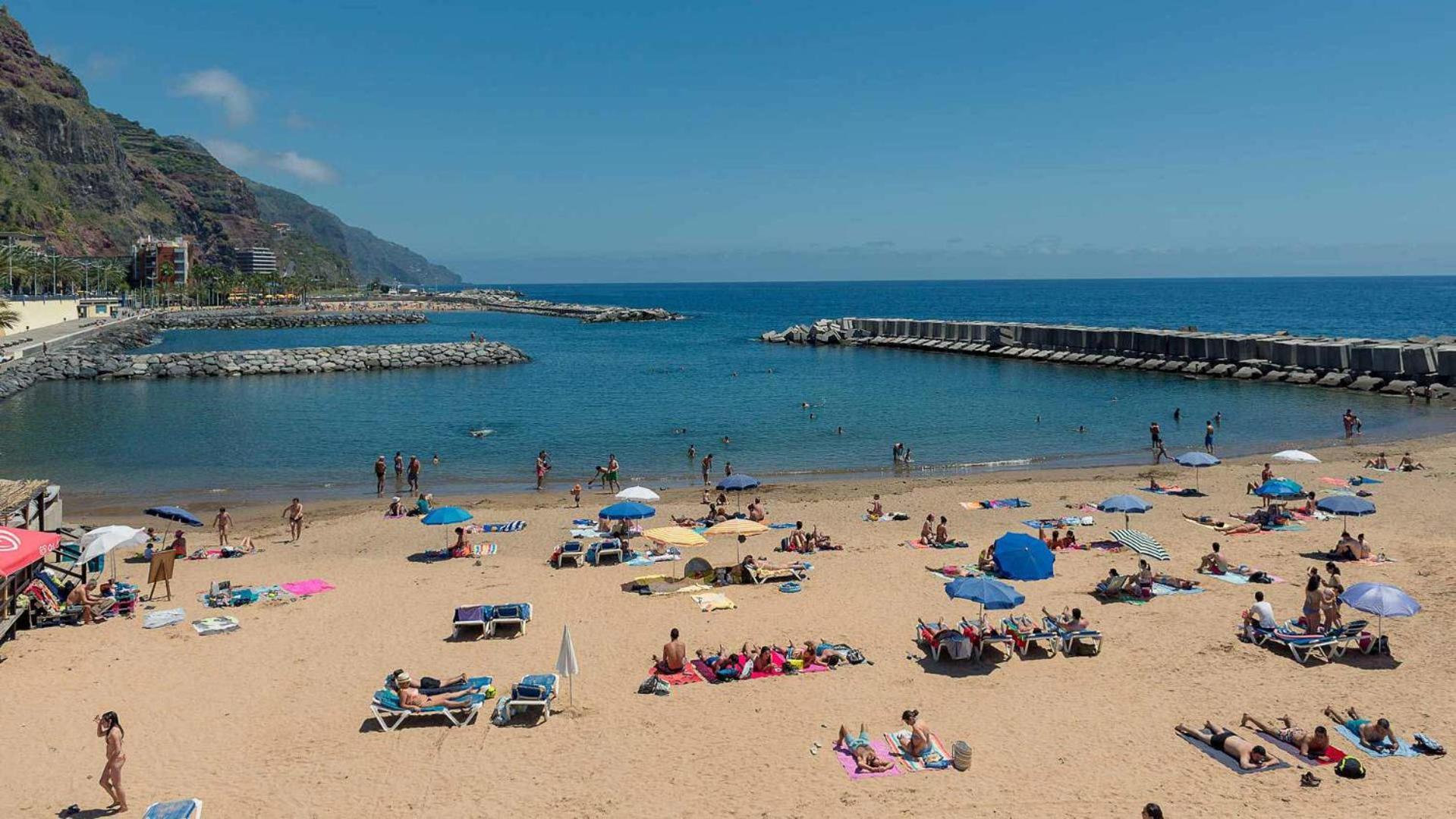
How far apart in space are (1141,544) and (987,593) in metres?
5.84

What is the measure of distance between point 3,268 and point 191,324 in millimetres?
25741

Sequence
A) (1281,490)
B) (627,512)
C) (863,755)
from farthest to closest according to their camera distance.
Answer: (1281,490) → (627,512) → (863,755)

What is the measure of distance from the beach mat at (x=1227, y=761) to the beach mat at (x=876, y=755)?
346cm

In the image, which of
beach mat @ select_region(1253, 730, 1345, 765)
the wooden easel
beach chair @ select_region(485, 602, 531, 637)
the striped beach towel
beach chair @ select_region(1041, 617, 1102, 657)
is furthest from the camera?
the striped beach towel

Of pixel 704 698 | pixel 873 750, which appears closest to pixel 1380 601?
pixel 873 750

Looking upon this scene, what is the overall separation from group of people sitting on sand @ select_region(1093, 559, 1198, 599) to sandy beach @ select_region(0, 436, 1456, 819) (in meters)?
0.50

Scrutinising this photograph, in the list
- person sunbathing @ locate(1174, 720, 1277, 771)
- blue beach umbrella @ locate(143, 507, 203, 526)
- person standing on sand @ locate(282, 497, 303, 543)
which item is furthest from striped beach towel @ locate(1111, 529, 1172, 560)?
blue beach umbrella @ locate(143, 507, 203, 526)

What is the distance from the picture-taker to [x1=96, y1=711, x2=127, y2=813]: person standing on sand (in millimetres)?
9602

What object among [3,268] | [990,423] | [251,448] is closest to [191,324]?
[3,268]

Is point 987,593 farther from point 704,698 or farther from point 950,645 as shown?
point 704,698

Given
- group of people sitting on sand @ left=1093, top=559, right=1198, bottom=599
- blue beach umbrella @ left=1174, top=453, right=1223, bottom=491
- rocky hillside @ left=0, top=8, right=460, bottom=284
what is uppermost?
rocky hillside @ left=0, top=8, right=460, bottom=284

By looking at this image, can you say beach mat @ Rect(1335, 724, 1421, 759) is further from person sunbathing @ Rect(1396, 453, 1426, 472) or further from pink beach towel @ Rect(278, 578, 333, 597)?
person sunbathing @ Rect(1396, 453, 1426, 472)

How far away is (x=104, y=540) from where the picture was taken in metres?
16.7

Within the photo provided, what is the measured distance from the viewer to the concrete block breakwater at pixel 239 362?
55.2 m
